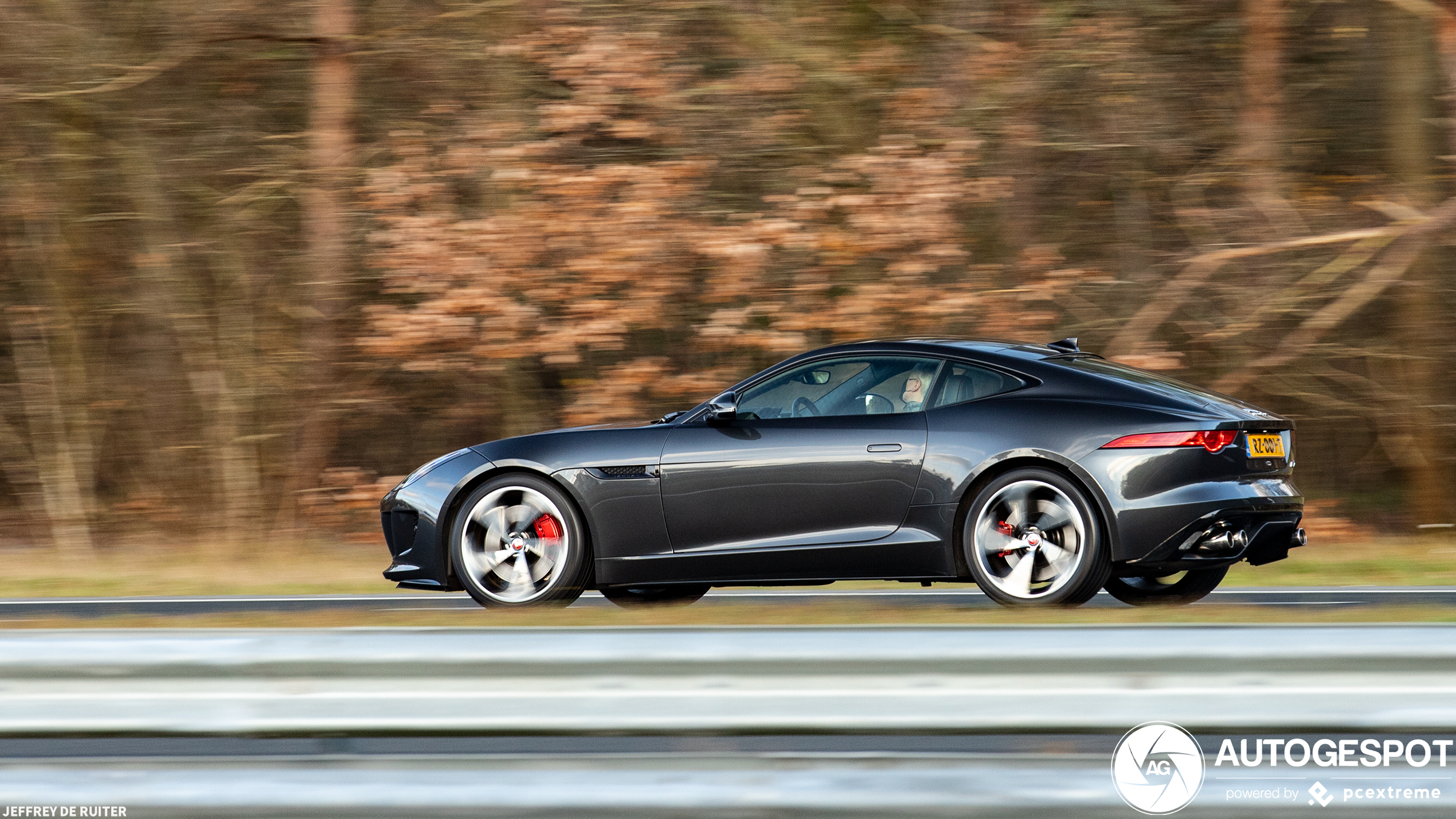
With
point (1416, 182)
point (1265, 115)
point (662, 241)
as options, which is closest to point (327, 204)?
point (662, 241)

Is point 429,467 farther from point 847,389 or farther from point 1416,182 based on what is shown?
point 1416,182

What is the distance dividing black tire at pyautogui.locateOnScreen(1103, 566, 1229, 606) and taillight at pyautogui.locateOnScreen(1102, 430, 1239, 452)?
4.27 ft

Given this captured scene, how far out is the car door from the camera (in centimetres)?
696

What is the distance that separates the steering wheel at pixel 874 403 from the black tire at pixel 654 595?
54.6 inches

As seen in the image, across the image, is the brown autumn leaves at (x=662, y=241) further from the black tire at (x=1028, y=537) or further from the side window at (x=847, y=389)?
the black tire at (x=1028, y=537)

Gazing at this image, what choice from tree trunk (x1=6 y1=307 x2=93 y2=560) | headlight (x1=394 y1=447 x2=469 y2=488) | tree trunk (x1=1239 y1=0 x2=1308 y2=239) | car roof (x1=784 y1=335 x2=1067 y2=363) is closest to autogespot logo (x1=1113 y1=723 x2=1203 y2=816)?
car roof (x1=784 y1=335 x2=1067 y2=363)

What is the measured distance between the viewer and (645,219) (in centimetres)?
1291

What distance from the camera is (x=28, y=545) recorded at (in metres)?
16.3

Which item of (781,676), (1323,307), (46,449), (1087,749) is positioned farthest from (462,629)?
(46,449)

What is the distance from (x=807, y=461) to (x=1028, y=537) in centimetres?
102

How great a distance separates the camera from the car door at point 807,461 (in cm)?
696

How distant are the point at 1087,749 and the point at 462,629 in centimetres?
167

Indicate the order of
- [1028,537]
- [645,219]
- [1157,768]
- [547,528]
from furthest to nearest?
[645,219], [547,528], [1028,537], [1157,768]

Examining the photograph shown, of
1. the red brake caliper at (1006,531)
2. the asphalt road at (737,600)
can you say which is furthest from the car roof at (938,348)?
the asphalt road at (737,600)
